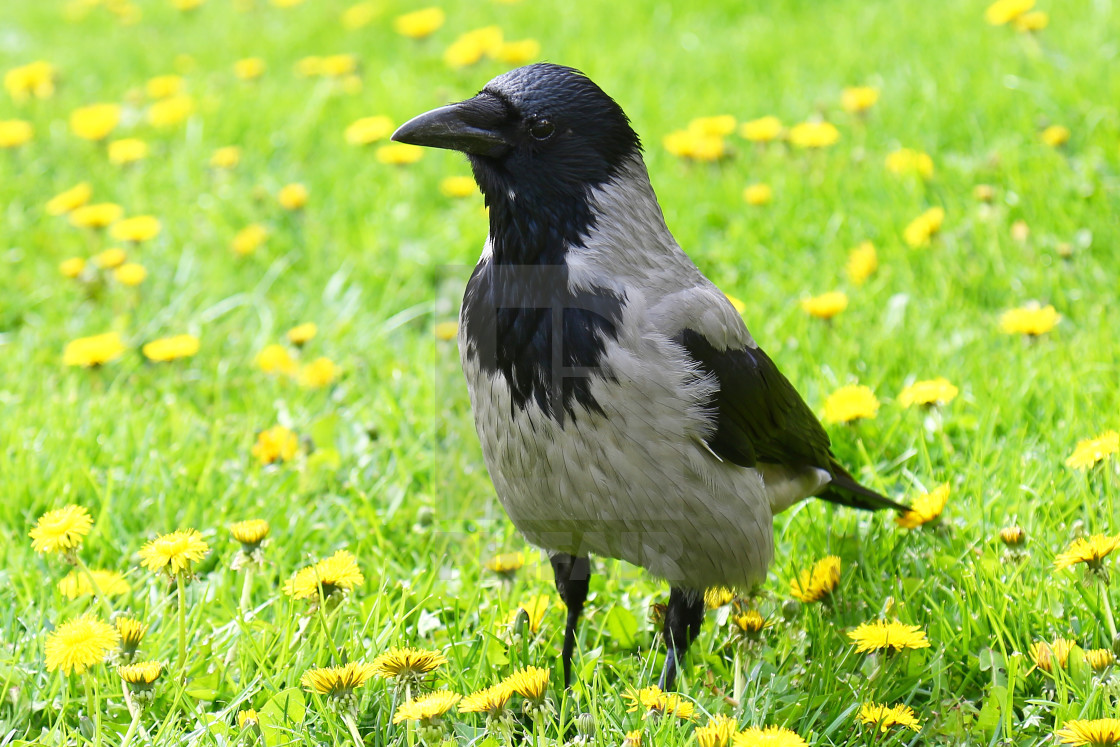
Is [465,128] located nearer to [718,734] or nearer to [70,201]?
[718,734]

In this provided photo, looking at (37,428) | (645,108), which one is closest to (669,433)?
(37,428)

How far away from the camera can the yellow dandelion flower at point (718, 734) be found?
218 centimetres

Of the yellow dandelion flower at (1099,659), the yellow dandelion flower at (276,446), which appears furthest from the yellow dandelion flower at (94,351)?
the yellow dandelion flower at (1099,659)

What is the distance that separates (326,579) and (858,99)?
3851 millimetres

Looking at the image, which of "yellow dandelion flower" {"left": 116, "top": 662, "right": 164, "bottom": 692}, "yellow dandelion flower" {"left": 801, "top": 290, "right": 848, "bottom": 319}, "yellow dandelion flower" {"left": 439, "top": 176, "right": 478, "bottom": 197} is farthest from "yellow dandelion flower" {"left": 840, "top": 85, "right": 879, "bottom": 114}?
"yellow dandelion flower" {"left": 116, "top": 662, "right": 164, "bottom": 692}

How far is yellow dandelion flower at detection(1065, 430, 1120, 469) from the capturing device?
2980mm

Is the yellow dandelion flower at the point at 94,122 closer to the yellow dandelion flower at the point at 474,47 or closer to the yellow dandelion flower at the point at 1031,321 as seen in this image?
the yellow dandelion flower at the point at 474,47

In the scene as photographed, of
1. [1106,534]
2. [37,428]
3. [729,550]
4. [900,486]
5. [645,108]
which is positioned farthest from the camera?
[645,108]

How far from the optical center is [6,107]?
6.93 metres

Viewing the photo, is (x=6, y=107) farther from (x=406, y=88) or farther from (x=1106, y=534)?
(x=1106, y=534)

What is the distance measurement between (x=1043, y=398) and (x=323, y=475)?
2389 millimetres

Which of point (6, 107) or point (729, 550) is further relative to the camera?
point (6, 107)

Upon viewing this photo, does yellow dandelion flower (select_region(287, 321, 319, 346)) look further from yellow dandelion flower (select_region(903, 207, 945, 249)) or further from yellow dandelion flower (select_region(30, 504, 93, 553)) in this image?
yellow dandelion flower (select_region(903, 207, 945, 249))

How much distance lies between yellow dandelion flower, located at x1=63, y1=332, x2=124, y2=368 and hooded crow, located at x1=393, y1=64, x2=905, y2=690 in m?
1.90
